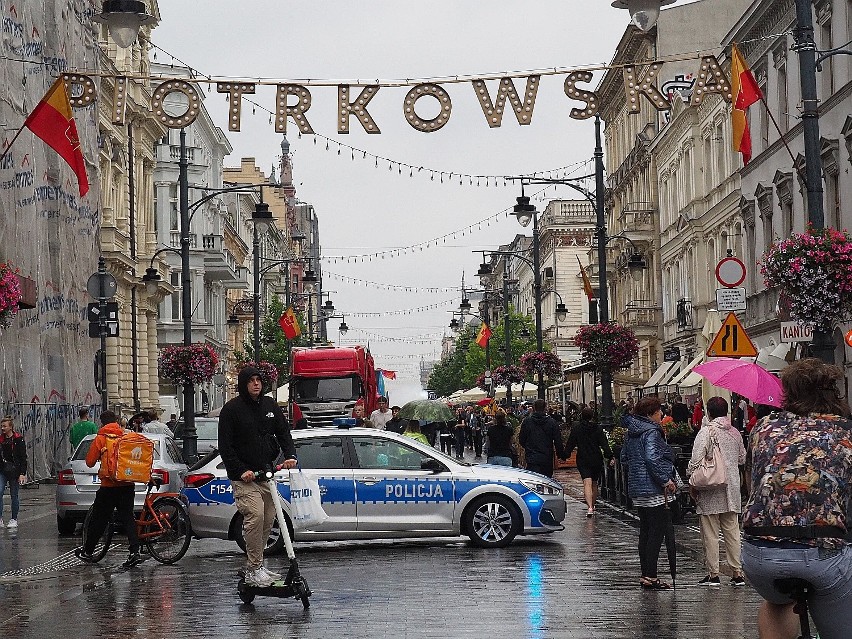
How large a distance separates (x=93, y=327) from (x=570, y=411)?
1656 centimetres

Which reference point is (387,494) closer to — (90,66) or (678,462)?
(678,462)

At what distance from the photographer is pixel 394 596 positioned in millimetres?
13180

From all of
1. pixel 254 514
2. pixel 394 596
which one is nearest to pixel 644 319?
pixel 394 596

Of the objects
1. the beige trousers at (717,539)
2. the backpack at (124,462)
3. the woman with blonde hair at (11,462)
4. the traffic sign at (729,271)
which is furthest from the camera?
the woman with blonde hair at (11,462)

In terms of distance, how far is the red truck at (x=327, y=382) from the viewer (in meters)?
48.8

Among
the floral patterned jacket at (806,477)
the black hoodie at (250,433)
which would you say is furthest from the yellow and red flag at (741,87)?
the floral patterned jacket at (806,477)

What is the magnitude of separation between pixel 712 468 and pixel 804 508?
25.1ft

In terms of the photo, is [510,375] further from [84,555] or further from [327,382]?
[84,555]

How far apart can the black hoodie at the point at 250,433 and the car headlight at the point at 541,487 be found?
5929 millimetres

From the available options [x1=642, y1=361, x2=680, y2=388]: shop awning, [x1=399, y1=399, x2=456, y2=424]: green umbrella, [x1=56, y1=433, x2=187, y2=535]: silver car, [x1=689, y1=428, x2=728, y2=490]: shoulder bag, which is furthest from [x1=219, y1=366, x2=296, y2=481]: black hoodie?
[x1=642, y1=361, x2=680, y2=388]: shop awning

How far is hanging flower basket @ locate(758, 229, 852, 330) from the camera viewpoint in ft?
58.3

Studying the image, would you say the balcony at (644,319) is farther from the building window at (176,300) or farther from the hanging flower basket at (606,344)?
the hanging flower basket at (606,344)

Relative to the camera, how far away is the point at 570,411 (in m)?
44.1

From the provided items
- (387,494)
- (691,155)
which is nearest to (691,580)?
(387,494)
